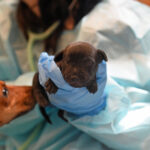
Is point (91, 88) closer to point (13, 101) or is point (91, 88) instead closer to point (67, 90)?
point (67, 90)

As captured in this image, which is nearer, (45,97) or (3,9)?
(45,97)

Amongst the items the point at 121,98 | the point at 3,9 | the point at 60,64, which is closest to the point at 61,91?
the point at 60,64

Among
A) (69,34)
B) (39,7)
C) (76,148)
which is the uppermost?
(39,7)

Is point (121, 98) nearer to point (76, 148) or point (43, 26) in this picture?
point (76, 148)

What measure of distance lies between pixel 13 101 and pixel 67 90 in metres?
0.14

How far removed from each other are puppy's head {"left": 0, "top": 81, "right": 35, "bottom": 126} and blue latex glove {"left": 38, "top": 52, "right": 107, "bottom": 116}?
67 millimetres

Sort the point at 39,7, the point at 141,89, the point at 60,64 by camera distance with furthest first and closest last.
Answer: the point at 39,7 → the point at 141,89 → the point at 60,64

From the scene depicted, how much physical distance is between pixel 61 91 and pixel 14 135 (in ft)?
0.83

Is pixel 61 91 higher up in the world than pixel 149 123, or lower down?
higher up

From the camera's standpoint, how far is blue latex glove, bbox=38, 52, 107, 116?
0.40m

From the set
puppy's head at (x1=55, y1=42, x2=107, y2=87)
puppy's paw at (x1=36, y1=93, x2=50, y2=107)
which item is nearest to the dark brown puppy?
puppy's head at (x1=55, y1=42, x2=107, y2=87)

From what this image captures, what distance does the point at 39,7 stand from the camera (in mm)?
740

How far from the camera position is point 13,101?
46 centimetres

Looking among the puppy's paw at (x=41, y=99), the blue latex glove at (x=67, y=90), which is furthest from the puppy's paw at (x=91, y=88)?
the puppy's paw at (x=41, y=99)
